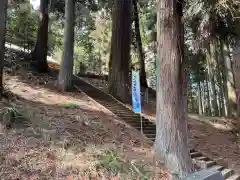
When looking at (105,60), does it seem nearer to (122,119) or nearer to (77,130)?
(122,119)

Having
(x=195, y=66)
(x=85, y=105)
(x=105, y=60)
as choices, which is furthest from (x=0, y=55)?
(x=105, y=60)

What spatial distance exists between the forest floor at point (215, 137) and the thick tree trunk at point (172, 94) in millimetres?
3001

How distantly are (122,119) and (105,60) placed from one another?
51.5 ft

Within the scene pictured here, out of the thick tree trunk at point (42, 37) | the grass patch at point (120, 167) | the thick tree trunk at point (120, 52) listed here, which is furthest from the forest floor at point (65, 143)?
the thick tree trunk at point (42, 37)

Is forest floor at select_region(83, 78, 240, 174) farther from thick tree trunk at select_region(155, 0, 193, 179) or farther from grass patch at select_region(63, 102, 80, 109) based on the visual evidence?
grass patch at select_region(63, 102, 80, 109)

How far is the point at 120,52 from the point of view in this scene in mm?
13953

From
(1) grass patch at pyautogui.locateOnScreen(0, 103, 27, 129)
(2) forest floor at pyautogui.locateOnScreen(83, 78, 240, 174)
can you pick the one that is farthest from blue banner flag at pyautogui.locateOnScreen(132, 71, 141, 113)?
(1) grass patch at pyautogui.locateOnScreen(0, 103, 27, 129)

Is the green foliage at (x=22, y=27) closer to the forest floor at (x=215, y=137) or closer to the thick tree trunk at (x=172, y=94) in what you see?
the forest floor at (x=215, y=137)

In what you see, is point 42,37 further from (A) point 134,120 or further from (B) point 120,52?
(A) point 134,120

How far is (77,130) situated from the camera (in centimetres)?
809

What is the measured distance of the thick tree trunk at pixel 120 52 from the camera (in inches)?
541

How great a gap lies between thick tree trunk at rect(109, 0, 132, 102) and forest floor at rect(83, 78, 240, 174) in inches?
41.3

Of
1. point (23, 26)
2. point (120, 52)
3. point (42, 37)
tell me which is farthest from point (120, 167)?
point (23, 26)

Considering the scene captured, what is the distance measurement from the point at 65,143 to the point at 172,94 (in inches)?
107
